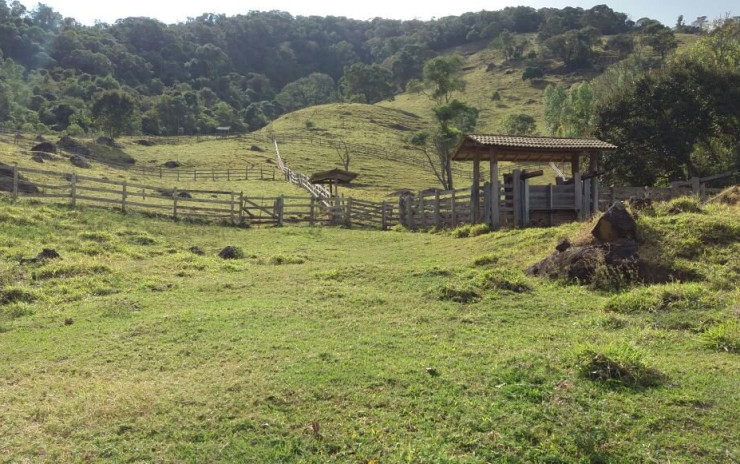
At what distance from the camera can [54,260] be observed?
1398 centimetres

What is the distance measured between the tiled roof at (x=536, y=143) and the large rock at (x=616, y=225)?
8.59 meters

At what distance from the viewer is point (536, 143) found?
789 inches

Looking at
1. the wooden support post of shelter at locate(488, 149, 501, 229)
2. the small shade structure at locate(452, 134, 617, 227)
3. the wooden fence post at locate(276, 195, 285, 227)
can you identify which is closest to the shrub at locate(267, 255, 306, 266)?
the wooden support post of shelter at locate(488, 149, 501, 229)

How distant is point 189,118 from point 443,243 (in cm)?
8596

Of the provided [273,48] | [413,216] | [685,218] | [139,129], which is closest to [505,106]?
[139,129]

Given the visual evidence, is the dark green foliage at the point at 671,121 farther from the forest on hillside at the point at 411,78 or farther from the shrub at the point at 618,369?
the shrub at the point at 618,369

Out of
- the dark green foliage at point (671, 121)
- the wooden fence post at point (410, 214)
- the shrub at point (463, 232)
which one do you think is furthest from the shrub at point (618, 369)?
the dark green foliage at point (671, 121)

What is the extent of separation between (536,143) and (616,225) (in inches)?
382

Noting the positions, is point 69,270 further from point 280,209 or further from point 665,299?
point 280,209

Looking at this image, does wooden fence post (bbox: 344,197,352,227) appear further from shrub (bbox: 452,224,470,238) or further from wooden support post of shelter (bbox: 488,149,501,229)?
wooden support post of shelter (bbox: 488,149,501,229)

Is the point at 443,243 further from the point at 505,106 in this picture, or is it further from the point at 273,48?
Result: the point at 273,48

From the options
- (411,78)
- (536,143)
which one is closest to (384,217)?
(536,143)

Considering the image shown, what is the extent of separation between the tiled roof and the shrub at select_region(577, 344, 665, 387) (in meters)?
13.8

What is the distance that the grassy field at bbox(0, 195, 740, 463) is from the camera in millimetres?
5035
